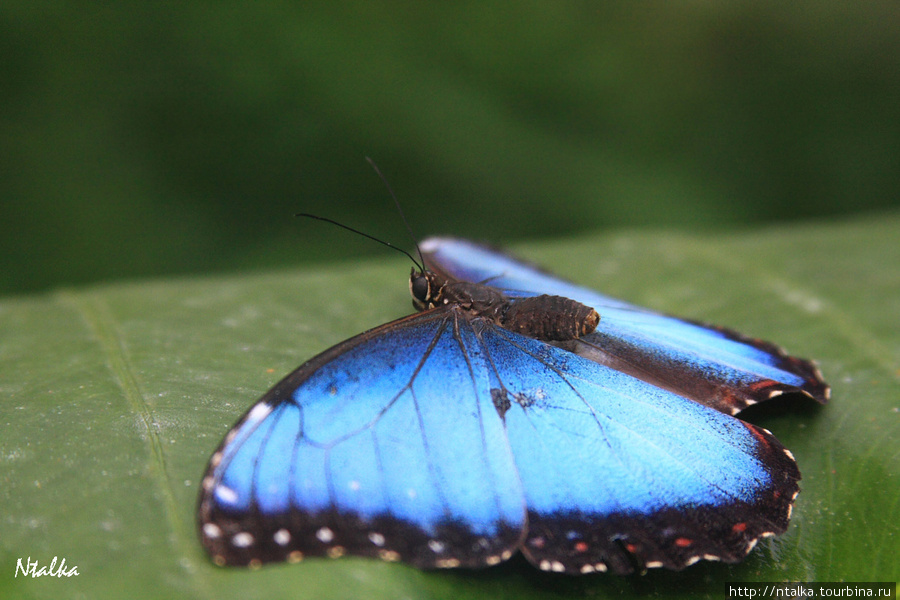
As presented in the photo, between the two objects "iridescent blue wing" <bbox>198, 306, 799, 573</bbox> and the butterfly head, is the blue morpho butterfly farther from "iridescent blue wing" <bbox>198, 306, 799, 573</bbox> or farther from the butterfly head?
the butterfly head

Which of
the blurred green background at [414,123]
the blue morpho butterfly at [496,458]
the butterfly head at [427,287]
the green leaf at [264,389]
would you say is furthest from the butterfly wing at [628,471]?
the blurred green background at [414,123]

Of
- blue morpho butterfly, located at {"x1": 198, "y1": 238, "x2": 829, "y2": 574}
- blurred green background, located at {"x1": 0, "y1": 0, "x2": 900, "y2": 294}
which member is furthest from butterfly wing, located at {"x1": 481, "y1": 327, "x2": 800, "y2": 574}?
blurred green background, located at {"x1": 0, "y1": 0, "x2": 900, "y2": 294}

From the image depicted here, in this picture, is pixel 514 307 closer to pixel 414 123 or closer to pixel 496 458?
pixel 496 458

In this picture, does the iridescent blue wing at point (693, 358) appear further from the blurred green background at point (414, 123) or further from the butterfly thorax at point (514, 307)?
the blurred green background at point (414, 123)

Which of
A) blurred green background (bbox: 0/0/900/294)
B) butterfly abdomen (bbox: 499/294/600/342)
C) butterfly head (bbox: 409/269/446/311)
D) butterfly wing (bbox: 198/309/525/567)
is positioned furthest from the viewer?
blurred green background (bbox: 0/0/900/294)

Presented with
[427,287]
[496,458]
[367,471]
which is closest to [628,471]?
[496,458]

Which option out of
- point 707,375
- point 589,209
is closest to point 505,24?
point 589,209

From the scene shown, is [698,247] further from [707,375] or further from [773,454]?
[773,454]
